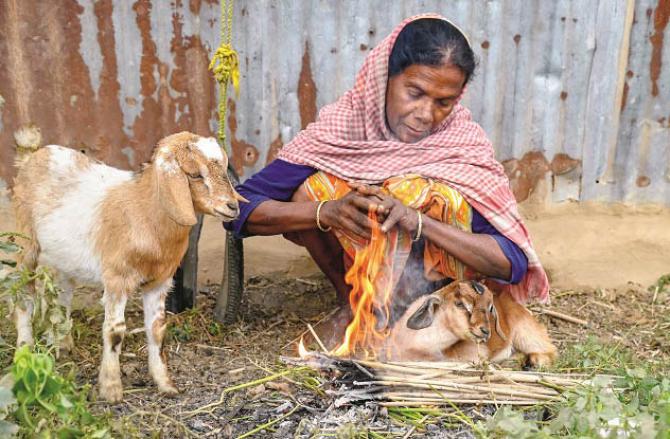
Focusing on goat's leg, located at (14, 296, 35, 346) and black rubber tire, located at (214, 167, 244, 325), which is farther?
black rubber tire, located at (214, 167, 244, 325)

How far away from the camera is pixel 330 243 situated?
3.95m

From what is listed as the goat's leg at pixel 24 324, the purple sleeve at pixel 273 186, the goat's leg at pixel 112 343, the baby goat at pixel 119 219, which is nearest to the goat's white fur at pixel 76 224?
the baby goat at pixel 119 219

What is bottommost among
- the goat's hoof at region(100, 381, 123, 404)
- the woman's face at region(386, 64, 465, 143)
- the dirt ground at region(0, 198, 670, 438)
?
the dirt ground at region(0, 198, 670, 438)

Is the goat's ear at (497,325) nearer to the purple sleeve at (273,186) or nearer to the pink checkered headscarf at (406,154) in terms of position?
the pink checkered headscarf at (406,154)

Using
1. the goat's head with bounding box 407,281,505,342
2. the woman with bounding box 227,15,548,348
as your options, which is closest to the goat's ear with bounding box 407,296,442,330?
the goat's head with bounding box 407,281,505,342

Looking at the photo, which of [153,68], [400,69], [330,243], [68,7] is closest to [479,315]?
[330,243]

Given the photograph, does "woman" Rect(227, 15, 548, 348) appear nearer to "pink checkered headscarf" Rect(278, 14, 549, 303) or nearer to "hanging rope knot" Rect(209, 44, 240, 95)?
"pink checkered headscarf" Rect(278, 14, 549, 303)

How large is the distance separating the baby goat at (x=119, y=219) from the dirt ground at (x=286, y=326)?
0.91 ft

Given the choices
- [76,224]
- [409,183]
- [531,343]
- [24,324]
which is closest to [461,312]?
[531,343]

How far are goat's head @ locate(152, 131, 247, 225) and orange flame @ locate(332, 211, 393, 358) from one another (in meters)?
0.79

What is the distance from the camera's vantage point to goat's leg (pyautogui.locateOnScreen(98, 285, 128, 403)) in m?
3.01

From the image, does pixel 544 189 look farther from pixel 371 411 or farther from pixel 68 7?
pixel 68 7

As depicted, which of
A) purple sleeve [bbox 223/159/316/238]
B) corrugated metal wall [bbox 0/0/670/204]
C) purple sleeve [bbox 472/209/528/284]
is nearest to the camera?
purple sleeve [bbox 472/209/528/284]

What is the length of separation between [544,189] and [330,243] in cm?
196
